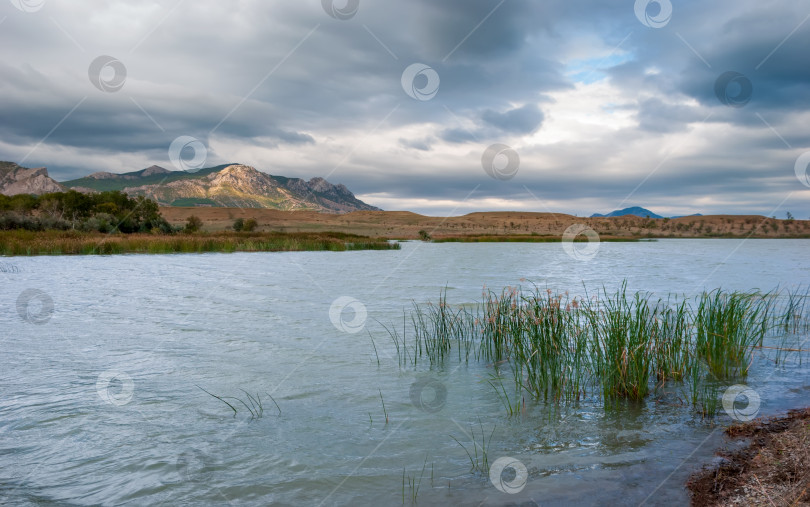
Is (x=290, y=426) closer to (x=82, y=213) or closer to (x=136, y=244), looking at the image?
(x=136, y=244)

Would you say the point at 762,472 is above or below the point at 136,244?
below

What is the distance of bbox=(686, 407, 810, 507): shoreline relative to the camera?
11.5ft

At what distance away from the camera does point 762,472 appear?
4031mm

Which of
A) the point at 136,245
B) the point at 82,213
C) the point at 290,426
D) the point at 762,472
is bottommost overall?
the point at 290,426

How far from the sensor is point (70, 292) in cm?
1834

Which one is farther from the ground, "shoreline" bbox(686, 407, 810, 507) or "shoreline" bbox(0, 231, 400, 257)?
"shoreline" bbox(0, 231, 400, 257)

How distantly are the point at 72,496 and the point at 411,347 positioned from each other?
6750mm

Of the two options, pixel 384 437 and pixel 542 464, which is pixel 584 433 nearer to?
pixel 542 464

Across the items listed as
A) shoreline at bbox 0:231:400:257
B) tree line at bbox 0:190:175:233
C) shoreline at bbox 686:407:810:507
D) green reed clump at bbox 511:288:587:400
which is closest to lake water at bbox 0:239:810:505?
shoreline at bbox 686:407:810:507

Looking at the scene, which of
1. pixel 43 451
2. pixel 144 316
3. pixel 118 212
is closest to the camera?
pixel 43 451

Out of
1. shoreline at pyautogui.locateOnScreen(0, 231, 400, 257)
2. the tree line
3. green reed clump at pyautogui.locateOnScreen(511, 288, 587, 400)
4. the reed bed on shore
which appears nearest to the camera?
the reed bed on shore

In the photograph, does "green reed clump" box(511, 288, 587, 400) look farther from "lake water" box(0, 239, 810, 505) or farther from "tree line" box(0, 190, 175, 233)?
"tree line" box(0, 190, 175, 233)

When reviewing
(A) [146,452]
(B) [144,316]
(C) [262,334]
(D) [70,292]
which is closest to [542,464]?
(A) [146,452]

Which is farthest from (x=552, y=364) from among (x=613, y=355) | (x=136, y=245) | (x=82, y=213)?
(x=82, y=213)
